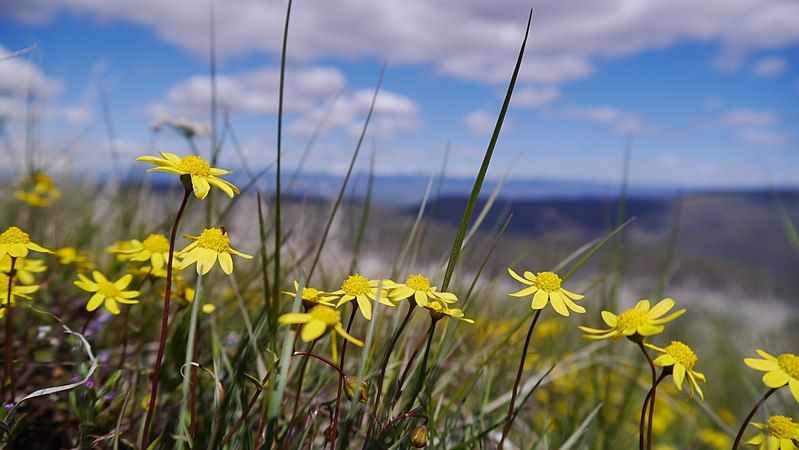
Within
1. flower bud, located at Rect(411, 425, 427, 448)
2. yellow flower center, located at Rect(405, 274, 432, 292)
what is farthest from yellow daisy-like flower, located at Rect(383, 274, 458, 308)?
flower bud, located at Rect(411, 425, 427, 448)

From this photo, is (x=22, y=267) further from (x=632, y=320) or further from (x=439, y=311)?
A: (x=632, y=320)

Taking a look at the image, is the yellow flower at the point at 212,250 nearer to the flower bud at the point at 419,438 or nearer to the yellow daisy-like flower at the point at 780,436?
the flower bud at the point at 419,438

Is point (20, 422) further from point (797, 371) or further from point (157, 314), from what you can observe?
point (797, 371)

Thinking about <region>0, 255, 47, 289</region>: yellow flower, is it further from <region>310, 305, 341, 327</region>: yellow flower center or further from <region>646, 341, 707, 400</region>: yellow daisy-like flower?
<region>646, 341, 707, 400</region>: yellow daisy-like flower

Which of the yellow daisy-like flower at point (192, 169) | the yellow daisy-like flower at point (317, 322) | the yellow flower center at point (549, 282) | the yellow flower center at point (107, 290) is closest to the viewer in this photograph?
the yellow daisy-like flower at point (317, 322)

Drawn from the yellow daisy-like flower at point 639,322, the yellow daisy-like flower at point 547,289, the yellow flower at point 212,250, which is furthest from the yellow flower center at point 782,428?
the yellow flower at point 212,250

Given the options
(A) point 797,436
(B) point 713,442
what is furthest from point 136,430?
(B) point 713,442

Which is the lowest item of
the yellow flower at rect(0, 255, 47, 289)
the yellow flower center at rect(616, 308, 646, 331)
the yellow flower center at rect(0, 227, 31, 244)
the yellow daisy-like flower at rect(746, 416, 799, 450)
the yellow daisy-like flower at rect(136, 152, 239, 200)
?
the yellow daisy-like flower at rect(746, 416, 799, 450)
